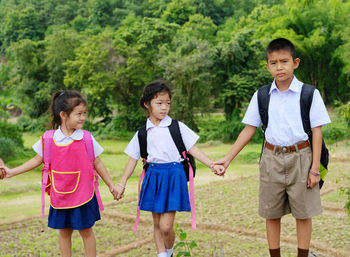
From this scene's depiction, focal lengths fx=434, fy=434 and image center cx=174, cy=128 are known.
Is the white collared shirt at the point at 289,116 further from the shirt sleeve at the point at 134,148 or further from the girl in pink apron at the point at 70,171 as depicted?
the girl in pink apron at the point at 70,171

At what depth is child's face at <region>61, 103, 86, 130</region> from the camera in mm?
3084

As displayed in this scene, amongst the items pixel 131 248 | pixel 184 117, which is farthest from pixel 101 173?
pixel 184 117

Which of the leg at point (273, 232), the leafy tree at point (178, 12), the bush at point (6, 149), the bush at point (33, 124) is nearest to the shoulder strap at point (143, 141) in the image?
the leg at point (273, 232)

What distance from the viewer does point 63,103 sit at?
3.13 metres

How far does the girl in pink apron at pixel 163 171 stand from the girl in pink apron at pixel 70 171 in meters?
0.26

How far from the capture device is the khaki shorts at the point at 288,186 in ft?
9.06

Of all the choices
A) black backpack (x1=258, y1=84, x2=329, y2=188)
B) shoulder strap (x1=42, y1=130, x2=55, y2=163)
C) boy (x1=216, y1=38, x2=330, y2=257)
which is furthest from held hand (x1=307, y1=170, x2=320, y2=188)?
shoulder strap (x1=42, y1=130, x2=55, y2=163)

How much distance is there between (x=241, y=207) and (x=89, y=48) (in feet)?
56.1

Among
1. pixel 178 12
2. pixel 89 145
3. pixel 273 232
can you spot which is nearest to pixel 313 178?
pixel 273 232

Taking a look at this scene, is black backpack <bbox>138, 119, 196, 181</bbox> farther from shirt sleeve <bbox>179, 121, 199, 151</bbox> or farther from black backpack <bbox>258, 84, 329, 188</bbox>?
black backpack <bbox>258, 84, 329, 188</bbox>

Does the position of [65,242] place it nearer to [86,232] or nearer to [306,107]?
[86,232]

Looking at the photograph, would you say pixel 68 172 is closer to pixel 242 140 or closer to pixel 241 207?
pixel 242 140

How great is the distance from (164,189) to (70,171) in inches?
26.5

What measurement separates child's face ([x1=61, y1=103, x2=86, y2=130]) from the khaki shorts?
1.31 metres
